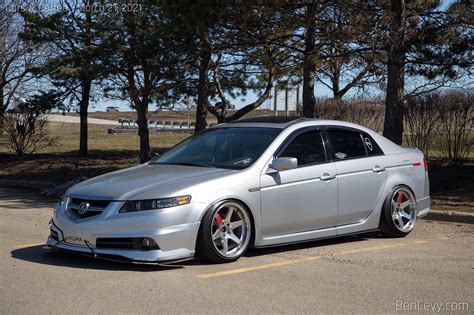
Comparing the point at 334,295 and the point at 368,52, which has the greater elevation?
the point at 368,52

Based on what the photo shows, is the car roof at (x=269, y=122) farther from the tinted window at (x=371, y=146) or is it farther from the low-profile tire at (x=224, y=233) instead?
the low-profile tire at (x=224, y=233)

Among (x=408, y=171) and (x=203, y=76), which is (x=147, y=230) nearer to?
(x=408, y=171)

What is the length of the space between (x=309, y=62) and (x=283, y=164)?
8.27 metres

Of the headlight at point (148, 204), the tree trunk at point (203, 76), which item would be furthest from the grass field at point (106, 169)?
the headlight at point (148, 204)

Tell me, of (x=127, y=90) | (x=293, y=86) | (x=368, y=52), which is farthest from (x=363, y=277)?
(x=293, y=86)

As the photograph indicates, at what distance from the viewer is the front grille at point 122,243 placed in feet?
20.7

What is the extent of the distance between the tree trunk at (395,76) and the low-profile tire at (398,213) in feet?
17.7

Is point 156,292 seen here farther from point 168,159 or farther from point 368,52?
point 368,52

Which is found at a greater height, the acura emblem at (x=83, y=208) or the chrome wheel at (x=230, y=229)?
the acura emblem at (x=83, y=208)

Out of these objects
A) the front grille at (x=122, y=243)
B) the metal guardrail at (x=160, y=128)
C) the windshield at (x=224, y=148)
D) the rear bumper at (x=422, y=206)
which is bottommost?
the front grille at (x=122, y=243)

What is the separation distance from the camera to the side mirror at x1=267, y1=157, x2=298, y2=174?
7035mm

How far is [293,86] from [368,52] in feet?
24.1

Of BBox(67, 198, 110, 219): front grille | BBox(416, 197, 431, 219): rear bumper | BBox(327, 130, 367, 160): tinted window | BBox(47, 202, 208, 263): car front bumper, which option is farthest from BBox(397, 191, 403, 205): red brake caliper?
BBox(67, 198, 110, 219): front grille

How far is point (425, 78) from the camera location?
15008 millimetres
